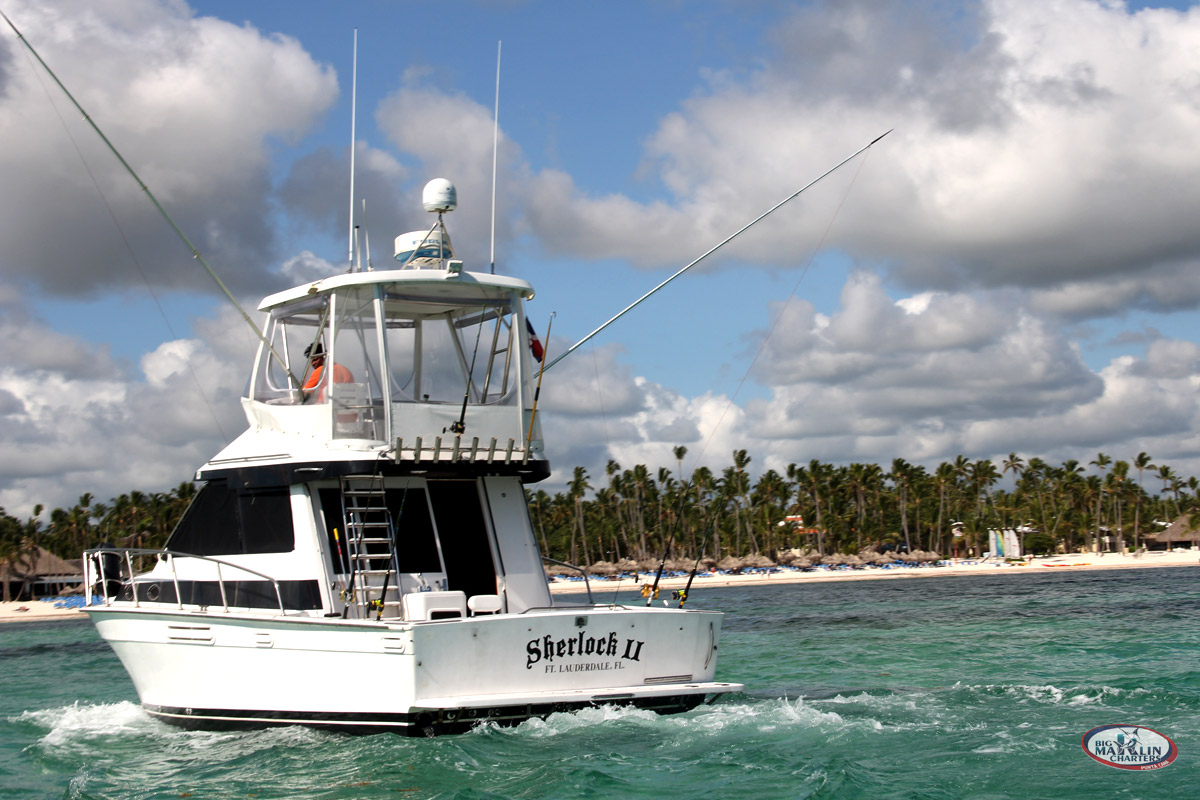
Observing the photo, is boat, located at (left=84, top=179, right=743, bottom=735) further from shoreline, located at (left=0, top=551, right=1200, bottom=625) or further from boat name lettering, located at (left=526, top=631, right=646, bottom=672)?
shoreline, located at (left=0, top=551, right=1200, bottom=625)

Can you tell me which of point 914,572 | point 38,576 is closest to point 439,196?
point 914,572

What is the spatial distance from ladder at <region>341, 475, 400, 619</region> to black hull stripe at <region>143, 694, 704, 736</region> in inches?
43.3

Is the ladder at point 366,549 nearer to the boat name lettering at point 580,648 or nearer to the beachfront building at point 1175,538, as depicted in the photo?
the boat name lettering at point 580,648

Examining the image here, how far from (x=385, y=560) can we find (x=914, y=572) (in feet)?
256

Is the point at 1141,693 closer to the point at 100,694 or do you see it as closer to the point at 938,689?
the point at 938,689

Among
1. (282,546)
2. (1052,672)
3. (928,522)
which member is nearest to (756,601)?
(1052,672)

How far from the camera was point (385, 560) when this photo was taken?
1168 centimetres

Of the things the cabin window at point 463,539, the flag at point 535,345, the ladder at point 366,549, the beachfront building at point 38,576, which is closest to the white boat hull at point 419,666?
the ladder at point 366,549

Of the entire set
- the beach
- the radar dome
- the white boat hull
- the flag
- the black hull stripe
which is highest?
the radar dome

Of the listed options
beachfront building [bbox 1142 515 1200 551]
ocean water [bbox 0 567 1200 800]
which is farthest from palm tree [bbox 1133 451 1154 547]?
ocean water [bbox 0 567 1200 800]

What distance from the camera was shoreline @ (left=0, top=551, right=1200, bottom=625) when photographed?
260 ft

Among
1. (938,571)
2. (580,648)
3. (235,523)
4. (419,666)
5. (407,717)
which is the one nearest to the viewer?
(419,666)

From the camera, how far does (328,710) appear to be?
33.6ft

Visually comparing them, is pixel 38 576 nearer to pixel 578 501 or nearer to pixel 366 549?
pixel 578 501
